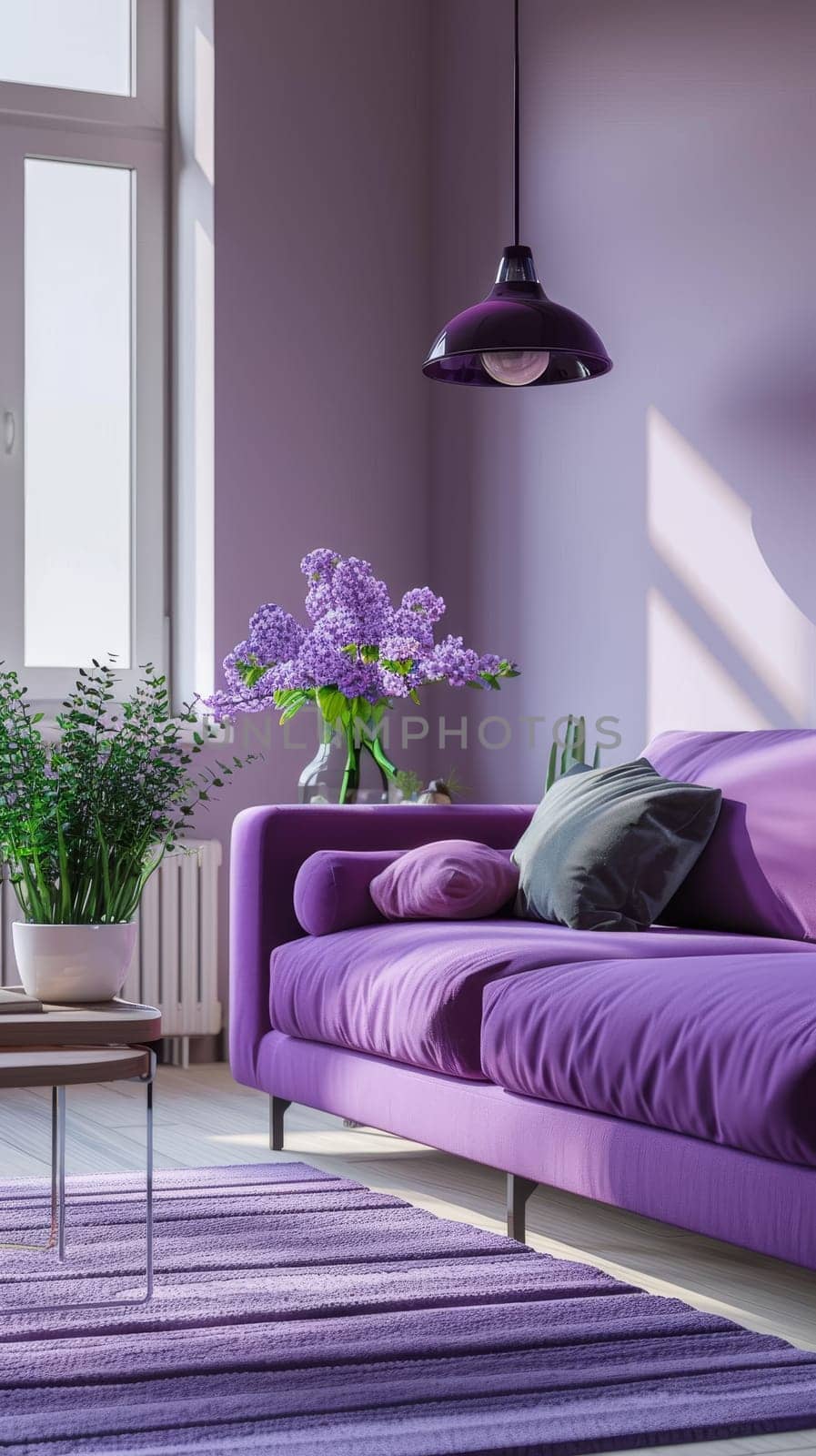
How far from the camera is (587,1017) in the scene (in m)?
2.51

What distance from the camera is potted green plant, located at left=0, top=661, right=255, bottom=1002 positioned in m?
2.45

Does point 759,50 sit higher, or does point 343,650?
point 759,50

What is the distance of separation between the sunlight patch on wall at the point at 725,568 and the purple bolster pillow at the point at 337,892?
0.93 meters

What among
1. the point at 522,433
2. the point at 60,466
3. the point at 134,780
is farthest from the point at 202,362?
the point at 134,780

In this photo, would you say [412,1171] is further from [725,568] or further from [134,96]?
[134,96]

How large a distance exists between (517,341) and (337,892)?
1.13 m

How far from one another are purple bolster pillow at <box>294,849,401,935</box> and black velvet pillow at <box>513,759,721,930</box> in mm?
329

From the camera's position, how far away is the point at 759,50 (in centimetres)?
387

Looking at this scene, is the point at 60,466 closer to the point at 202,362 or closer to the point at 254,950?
the point at 202,362

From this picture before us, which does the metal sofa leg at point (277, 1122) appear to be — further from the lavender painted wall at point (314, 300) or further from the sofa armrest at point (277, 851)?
the lavender painted wall at point (314, 300)

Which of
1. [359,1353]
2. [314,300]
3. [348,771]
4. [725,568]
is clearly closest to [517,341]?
[725,568]

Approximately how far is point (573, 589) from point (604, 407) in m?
0.46

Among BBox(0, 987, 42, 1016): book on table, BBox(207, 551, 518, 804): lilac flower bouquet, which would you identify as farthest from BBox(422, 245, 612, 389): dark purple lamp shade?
BBox(0, 987, 42, 1016): book on table

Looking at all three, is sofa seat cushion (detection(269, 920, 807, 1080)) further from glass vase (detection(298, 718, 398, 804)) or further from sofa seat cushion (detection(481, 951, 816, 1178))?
glass vase (detection(298, 718, 398, 804))
